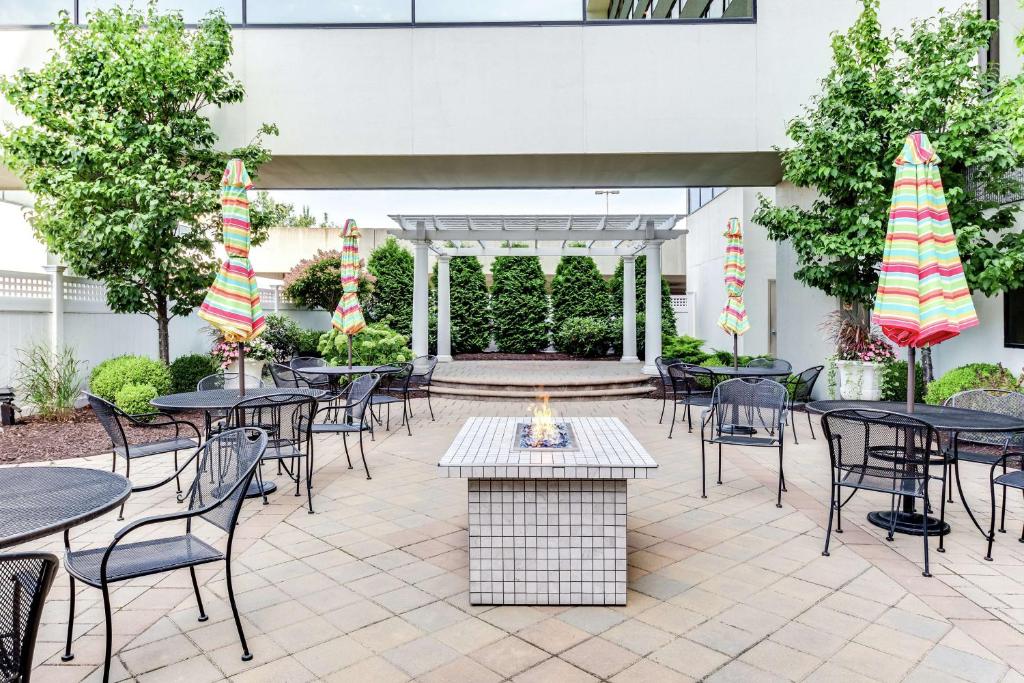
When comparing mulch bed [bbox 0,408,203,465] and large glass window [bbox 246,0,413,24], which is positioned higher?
large glass window [bbox 246,0,413,24]

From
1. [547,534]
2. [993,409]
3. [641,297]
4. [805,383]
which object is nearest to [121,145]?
[547,534]

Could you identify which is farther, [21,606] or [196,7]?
[196,7]

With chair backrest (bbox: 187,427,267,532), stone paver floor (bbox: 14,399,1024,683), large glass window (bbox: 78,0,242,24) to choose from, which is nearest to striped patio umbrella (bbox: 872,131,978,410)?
stone paver floor (bbox: 14,399,1024,683)

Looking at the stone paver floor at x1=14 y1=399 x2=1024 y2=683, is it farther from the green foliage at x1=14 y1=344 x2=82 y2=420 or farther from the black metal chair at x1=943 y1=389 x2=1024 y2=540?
the green foliage at x1=14 y1=344 x2=82 y2=420

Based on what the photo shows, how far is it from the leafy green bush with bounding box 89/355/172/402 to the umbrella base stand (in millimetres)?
7682

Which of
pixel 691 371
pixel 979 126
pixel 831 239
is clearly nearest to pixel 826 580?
pixel 691 371

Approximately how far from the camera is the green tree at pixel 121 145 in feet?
26.3

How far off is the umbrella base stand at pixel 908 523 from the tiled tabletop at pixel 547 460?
6.45 feet

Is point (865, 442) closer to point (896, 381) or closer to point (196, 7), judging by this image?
point (896, 381)

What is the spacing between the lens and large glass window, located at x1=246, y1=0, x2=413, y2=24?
9.49 m

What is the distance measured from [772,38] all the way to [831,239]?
133 inches

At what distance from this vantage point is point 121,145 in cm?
834

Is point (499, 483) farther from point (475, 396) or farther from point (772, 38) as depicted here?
point (772, 38)

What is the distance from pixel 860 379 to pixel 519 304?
33.8 feet
